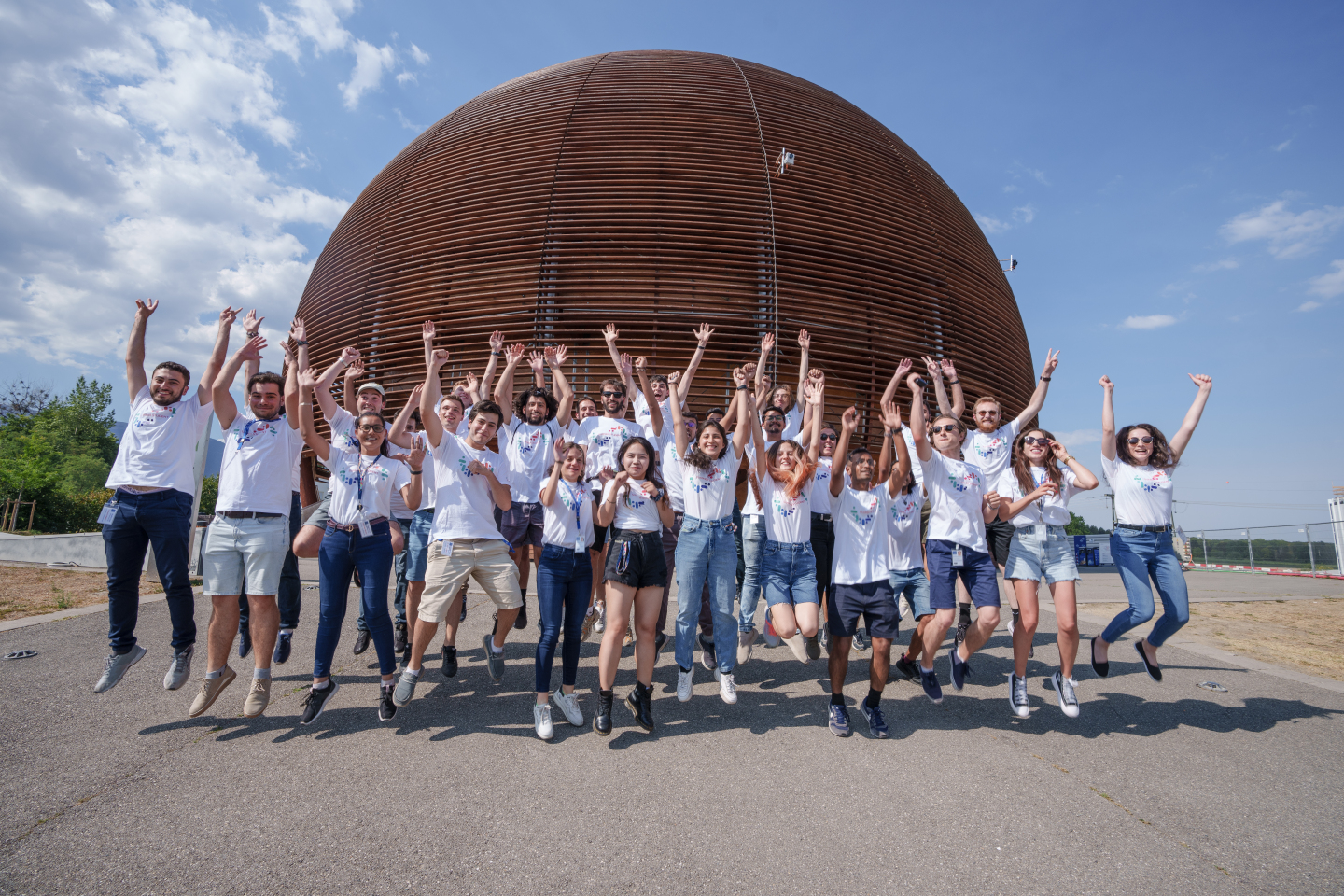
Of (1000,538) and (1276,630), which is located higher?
(1000,538)

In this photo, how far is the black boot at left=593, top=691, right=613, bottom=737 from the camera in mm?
3281

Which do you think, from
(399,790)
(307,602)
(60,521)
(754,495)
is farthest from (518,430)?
(60,521)

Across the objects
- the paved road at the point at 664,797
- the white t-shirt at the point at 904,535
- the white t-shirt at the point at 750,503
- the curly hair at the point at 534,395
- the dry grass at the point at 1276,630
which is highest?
the curly hair at the point at 534,395

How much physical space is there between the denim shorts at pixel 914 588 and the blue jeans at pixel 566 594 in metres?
1.92

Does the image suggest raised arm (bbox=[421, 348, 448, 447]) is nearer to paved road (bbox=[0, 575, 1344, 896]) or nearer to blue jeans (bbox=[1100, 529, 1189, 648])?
paved road (bbox=[0, 575, 1344, 896])

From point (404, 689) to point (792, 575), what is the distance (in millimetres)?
2461

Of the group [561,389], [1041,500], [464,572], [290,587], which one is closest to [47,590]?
[290,587]

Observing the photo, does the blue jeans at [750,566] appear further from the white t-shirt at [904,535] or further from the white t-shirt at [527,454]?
the white t-shirt at [527,454]

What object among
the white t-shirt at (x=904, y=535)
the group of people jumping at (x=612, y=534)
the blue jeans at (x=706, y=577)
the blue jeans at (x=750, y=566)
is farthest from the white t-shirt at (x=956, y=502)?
the blue jeans at (x=706, y=577)

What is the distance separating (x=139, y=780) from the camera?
2.58 meters

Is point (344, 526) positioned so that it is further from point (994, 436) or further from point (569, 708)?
point (994, 436)

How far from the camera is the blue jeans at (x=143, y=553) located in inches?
135

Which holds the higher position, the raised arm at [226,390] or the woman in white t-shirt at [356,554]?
the raised arm at [226,390]

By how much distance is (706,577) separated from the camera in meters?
3.92
